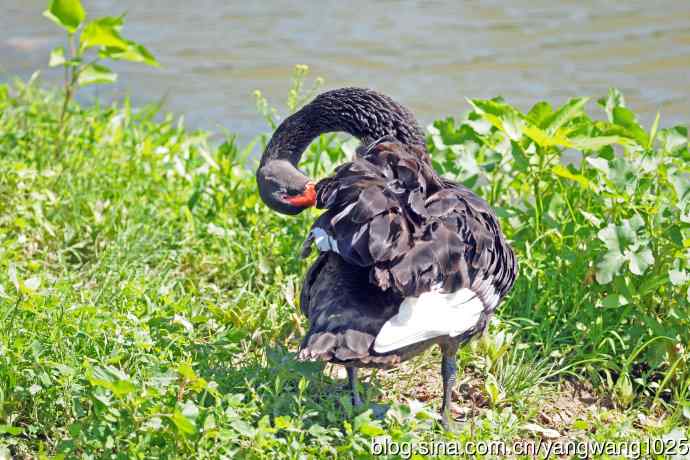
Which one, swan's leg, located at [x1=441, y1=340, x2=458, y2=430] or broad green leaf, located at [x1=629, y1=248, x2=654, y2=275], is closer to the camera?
swan's leg, located at [x1=441, y1=340, x2=458, y2=430]

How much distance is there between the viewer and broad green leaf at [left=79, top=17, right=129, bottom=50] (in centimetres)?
542

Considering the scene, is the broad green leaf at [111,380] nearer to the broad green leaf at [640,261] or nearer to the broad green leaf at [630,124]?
the broad green leaf at [640,261]

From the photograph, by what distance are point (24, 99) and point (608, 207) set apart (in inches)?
168

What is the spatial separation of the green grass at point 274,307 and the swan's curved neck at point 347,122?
1.92 feet

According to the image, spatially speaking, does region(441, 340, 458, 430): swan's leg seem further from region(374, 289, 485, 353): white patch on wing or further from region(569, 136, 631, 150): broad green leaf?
region(569, 136, 631, 150): broad green leaf

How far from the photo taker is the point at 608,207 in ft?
15.5

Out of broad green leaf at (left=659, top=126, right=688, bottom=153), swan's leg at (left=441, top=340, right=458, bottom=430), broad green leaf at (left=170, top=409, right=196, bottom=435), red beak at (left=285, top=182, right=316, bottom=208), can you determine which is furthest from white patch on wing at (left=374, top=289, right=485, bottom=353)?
broad green leaf at (left=659, top=126, right=688, bottom=153)

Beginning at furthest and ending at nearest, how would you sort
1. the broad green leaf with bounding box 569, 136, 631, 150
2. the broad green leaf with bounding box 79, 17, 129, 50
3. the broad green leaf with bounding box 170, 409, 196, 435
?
the broad green leaf with bounding box 79, 17, 129, 50, the broad green leaf with bounding box 569, 136, 631, 150, the broad green leaf with bounding box 170, 409, 196, 435

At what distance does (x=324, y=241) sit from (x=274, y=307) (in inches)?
43.2

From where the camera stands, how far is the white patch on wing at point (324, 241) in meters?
3.66

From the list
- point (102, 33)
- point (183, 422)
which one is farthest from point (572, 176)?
point (102, 33)

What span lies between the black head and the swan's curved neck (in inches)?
4.3

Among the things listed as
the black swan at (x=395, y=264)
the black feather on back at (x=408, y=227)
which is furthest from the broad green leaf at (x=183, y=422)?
the black feather on back at (x=408, y=227)

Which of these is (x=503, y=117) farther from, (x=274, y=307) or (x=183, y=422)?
(x=183, y=422)
